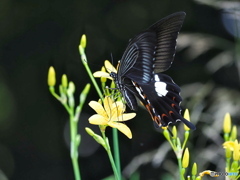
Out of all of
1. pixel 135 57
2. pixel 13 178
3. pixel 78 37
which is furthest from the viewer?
pixel 78 37

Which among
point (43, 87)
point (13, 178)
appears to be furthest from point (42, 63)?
point (13, 178)

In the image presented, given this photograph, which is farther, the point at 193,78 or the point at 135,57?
the point at 193,78

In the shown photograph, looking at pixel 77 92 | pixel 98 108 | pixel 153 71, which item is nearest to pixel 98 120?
pixel 98 108

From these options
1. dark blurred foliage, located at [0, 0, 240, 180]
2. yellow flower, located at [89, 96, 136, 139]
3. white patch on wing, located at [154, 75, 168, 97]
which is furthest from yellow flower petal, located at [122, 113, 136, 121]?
dark blurred foliage, located at [0, 0, 240, 180]

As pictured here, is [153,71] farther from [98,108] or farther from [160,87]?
[98,108]

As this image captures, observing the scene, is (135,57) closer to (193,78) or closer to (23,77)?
(23,77)

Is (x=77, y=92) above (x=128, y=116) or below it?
below
